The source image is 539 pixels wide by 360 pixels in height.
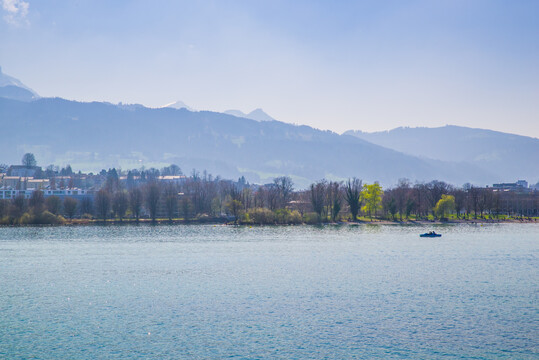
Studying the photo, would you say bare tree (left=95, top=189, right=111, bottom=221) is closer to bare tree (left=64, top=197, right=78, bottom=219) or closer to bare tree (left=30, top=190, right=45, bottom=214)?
bare tree (left=64, top=197, right=78, bottom=219)

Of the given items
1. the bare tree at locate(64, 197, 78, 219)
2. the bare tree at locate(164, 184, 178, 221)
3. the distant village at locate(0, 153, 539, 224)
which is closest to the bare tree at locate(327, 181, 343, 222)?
the distant village at locate(0, 153, 539, 224)

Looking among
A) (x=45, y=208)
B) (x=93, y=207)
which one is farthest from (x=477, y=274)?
(x=93, y=207)

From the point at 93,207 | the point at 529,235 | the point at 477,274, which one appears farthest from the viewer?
the point at 93,207

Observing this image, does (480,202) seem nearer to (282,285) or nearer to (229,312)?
(282,285)

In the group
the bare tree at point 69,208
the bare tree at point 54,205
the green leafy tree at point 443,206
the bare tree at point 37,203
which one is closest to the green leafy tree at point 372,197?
the green leafy tree at point 443,206

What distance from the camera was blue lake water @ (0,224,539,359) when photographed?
25.7 m

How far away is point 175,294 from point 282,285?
27.3ft

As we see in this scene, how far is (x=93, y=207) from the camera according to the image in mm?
138625

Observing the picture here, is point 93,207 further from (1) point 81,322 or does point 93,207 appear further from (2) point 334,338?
(2) point 334,338

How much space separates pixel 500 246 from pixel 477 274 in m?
26.0

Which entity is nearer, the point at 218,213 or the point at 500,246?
the point at 500,246

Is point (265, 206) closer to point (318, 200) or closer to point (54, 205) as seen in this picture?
point (318, 200)

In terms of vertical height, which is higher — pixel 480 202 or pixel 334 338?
pixel 480 202

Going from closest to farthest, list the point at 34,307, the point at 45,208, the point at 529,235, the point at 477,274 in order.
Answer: the point at 34,307, the point at 477,274, the point at 529,235, the point at 45,208
